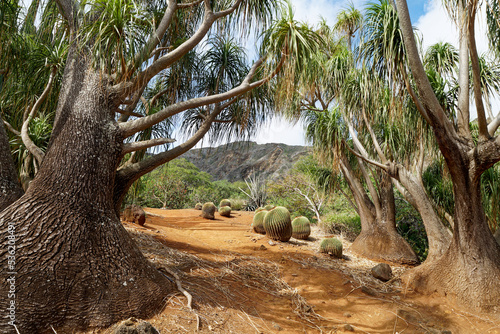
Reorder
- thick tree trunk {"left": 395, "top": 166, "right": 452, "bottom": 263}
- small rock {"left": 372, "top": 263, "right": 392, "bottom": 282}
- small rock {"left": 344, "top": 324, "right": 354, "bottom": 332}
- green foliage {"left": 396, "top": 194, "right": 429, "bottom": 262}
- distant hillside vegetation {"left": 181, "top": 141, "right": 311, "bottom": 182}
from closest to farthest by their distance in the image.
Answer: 1. small rock {"left": 344, "top": 324, "right": 354, "bottom": 332}
2. small rock {"left": 372, "top": 263, "right": 392, "bottom": 282}
3. thick tree trunk {"left": 395, "top": 166, "right": 452, "bottom": 263}
4. green foliage {"left": 396, "top": 194, "right": 429, "bottom": 262}
5. distant hillside vegetation {"left": 181, "top": 141, "right": 311, "bottom": 182}

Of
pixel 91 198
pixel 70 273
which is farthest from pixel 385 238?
pixel 70 273

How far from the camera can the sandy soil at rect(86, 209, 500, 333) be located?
2.82 m

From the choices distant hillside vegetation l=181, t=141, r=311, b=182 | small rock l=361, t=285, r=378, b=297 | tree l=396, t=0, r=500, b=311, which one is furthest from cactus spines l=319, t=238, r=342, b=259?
distant hillside vegetation l=181, t=141, r=311, b=182

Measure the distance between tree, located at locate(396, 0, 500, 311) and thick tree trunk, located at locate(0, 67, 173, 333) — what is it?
159 inches

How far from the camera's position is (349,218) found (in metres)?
10.0

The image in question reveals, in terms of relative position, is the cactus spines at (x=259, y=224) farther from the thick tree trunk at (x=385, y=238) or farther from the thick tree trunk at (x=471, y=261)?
the thick tree trunk at (x=471, y=261)

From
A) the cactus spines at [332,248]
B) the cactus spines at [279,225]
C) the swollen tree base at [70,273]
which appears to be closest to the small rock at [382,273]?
the cactus spines at [332,248]

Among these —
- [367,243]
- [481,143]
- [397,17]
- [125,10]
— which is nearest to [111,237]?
[125,10]

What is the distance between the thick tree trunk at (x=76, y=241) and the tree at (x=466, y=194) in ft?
13.2

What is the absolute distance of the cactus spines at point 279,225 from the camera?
756 cm

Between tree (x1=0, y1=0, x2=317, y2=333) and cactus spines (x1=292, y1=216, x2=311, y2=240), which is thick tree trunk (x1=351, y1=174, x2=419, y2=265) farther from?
tree (x1=0, y1=0, x2=317, y2=333)

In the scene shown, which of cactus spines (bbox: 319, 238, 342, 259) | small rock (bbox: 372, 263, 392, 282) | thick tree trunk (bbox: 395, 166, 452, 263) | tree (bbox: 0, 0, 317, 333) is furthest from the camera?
cactus spines (bbox: 319, 238, 342, 259)

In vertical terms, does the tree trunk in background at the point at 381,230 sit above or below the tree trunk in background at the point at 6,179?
below

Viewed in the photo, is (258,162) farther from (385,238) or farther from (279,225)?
(385,238)
